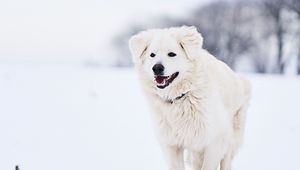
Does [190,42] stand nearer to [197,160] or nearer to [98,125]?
[197,160]

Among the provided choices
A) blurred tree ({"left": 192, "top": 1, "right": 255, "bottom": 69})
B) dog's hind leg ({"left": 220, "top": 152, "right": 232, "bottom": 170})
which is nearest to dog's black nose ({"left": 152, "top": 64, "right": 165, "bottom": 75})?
dog's hind leg ({"left": 220, "top": 152, "right": 232, "bottom": 170})

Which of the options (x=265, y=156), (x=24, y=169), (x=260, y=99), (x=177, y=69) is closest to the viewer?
(x=177, y=69)

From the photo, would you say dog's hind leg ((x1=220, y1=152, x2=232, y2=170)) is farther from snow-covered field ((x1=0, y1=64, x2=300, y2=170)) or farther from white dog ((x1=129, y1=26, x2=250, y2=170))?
snow-covered field ((x1=0, y1=64, x2=300, y2=170))

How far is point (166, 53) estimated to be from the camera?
Answer: 21.3 ft

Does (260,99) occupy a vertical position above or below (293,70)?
below

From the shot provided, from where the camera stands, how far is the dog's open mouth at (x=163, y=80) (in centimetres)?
640

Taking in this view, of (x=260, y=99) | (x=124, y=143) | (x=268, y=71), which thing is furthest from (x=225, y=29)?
(x=124, y=143)

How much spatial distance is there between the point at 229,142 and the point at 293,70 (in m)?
30.9

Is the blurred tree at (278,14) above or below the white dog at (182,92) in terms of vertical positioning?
above

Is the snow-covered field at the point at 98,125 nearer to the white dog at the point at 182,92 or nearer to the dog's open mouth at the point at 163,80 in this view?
the white dog at the point at 182,92

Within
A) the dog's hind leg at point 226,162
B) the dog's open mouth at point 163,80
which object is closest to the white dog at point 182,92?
the dog's open mouth at point 163,80

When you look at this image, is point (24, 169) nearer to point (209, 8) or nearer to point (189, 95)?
point (189, 95)

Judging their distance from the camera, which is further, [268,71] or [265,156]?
[268,71]

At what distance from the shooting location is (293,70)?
122 ft
